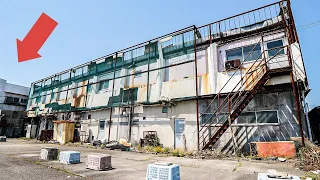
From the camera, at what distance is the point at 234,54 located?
507 inches

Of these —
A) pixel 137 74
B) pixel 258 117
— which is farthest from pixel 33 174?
pixel 137 74

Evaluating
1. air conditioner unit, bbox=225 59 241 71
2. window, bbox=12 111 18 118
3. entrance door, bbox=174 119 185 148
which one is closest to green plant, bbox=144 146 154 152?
entrance door, bbox=174 119 185 148

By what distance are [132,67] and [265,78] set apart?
457 inches

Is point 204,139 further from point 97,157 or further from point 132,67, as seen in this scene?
point 132,67

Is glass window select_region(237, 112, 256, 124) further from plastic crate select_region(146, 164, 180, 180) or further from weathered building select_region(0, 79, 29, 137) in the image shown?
weathered building select_region(0, 79, 29, 137)

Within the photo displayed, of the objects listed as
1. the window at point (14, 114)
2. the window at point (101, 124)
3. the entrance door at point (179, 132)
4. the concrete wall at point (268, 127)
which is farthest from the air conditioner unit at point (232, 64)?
the window at point (14, 114)

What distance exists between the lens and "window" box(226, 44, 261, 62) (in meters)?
12.0

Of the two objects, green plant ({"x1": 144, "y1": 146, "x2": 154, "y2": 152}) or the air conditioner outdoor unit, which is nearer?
the air conditioner outdoor unit

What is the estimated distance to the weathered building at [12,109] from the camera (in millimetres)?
27562

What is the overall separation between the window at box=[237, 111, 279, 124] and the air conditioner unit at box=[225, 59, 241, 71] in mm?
3173

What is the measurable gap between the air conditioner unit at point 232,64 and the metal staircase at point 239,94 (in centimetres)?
32

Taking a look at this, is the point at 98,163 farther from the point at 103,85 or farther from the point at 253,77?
the point at 103,85

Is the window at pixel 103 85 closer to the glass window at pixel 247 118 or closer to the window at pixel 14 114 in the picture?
the glass window at pixel 247 118

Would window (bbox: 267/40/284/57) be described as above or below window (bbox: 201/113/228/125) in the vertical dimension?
above
